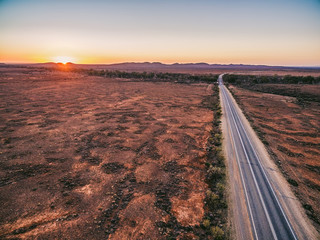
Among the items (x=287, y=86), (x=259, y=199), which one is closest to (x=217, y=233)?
(x=259, y=199)

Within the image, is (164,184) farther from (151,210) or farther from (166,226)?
(166,226)

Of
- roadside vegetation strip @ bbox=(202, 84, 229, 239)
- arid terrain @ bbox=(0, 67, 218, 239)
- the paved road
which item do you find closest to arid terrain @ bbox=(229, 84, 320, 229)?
arid terrain @ bbox=(0, 67, 218, 239)

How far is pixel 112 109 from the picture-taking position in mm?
36938

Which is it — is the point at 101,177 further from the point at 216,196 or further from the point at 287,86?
the point at 287,86

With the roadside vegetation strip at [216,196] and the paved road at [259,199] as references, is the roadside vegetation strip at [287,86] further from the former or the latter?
the roadside vegetation strip at [216,196]

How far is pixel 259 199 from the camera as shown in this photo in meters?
12.7

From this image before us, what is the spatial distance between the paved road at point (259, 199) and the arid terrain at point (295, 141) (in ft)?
6.88

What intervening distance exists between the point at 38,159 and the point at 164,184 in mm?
13279

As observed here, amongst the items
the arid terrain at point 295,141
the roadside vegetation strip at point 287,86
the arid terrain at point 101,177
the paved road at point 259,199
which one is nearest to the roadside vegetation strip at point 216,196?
the arid terrain at point 101,177

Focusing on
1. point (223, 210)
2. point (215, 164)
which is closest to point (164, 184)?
point (223, 210)

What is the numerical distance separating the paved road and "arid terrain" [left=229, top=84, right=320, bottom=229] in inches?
82.5

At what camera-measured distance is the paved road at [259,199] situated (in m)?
10.3

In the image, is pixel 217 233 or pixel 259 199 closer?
pixel 217 233

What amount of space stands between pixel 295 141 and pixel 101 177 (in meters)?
25.6
